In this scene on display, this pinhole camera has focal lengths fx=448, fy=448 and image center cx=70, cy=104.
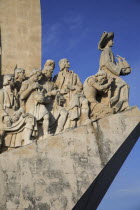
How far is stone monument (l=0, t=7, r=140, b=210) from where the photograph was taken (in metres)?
8.20

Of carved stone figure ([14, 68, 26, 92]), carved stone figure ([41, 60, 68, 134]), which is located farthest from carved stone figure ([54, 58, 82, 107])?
carved stone figure ([14, 68, 26, 92])

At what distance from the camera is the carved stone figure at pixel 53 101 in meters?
9.55

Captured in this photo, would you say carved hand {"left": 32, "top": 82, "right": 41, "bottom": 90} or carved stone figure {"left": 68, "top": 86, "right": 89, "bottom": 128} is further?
carved hand {"left": 32, "top": 82, "right": 41, "bottom": 90}

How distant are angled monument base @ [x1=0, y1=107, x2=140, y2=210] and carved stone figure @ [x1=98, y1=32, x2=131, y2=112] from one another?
3.20 ft

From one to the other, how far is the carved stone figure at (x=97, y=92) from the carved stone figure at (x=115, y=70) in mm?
227

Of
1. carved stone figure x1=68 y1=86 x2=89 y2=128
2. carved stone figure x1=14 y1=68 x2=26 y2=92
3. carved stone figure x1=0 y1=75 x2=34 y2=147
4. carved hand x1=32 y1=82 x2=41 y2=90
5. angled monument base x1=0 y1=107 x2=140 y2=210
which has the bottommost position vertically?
angled monument base x1=0 y1=107 x2=140 y2=210

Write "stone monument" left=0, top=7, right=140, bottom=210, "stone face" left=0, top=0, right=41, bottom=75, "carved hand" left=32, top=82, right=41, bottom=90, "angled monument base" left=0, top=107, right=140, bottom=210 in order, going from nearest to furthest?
"angled monument base" left=0, top=107, right=140, bottom=210
"stone monument" left=0, top=7, right=140, bottom=210
"carved hand" left=32, top=82, right=41, bottom=90
"stone face" left=0, top=0, right=41, bottom=75

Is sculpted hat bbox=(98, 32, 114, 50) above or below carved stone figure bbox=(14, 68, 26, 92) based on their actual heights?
above

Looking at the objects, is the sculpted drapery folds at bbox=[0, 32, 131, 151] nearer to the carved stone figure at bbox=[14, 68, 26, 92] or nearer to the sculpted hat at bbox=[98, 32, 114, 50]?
the carved stone figure at bbox=[14, 68, 26, 92]

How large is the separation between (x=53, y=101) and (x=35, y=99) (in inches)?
19.6

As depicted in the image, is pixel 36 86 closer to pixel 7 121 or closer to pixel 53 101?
pixel 53 101

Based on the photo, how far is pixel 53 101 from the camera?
9922 millimetres

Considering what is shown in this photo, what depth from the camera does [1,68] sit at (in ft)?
35.8

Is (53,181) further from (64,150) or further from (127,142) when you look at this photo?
(127,142)
